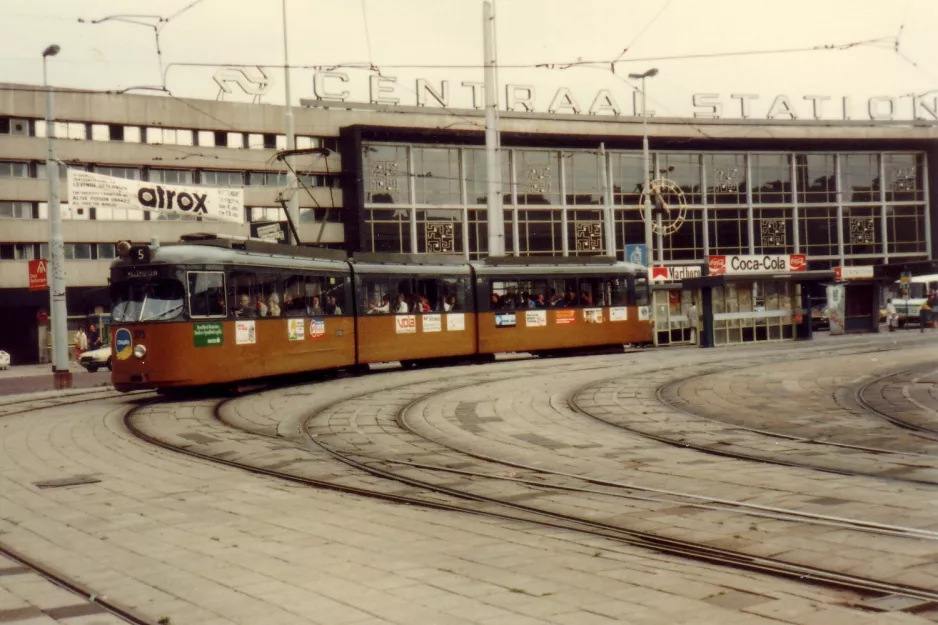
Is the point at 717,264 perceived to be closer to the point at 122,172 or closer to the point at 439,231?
the point at 439,231

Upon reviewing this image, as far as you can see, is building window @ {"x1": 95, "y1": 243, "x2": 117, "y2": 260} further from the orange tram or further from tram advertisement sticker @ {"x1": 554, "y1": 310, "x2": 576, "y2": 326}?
tram advertisement sticker @ {"x1": 554, "y1": 310, "x2": 576, "y2": 326}

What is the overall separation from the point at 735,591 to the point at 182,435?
9.77 m

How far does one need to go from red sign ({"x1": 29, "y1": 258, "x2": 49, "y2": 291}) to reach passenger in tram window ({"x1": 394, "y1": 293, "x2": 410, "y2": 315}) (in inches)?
494

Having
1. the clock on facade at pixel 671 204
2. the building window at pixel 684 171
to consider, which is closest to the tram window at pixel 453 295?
the clock on facade at pixel 671 204

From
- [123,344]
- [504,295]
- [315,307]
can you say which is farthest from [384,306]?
[123,344]

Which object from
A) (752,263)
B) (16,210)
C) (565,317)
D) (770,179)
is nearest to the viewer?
(565,317)

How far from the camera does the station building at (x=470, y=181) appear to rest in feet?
161

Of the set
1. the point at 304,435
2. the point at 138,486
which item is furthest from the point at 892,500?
the point at 304,435

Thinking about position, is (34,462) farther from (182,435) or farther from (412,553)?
(412,553)

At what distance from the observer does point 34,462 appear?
38.1ft

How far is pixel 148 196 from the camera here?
30.6 meters

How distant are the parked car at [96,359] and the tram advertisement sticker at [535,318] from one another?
16792 millimetres

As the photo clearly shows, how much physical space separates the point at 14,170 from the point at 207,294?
34488 mm

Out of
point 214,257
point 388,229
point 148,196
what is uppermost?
point 388,229
